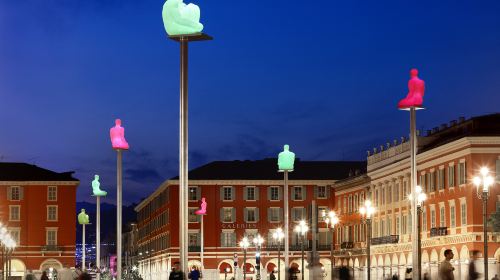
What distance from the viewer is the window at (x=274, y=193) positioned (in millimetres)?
130875

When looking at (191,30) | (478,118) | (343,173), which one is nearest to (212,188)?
(343,173)

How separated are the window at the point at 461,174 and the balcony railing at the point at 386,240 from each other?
18.1 m

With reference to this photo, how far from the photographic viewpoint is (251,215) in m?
131

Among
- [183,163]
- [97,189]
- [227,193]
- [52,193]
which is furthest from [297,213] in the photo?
[183,163]

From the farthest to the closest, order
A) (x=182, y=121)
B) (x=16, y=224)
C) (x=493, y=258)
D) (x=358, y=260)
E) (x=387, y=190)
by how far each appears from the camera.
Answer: (x=16, y=224), (x=358, y=260), (x=387, y=190), (x=493, y=258), (x=182, y=121)

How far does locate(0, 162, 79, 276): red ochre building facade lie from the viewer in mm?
126312

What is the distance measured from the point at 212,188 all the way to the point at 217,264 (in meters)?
8.90

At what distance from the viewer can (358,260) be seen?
113 meters

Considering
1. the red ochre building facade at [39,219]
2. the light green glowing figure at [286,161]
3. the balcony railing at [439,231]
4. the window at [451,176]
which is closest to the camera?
the light green glowing figure at [286,161]

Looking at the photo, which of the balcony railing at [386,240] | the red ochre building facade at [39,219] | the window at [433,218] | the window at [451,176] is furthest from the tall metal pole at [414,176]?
the red ochre building facade at [39,219]

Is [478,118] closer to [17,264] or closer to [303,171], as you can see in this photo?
[303,171]

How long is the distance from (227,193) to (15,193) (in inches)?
968

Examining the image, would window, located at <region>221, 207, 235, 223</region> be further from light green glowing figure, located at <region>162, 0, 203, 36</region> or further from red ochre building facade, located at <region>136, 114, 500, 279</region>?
light green glowing figure, located at <region>162, 0, 203, 36</region>

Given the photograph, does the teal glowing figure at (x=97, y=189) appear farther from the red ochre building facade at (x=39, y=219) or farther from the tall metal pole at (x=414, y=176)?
the red ochre building facade at (x=39, y=219)
